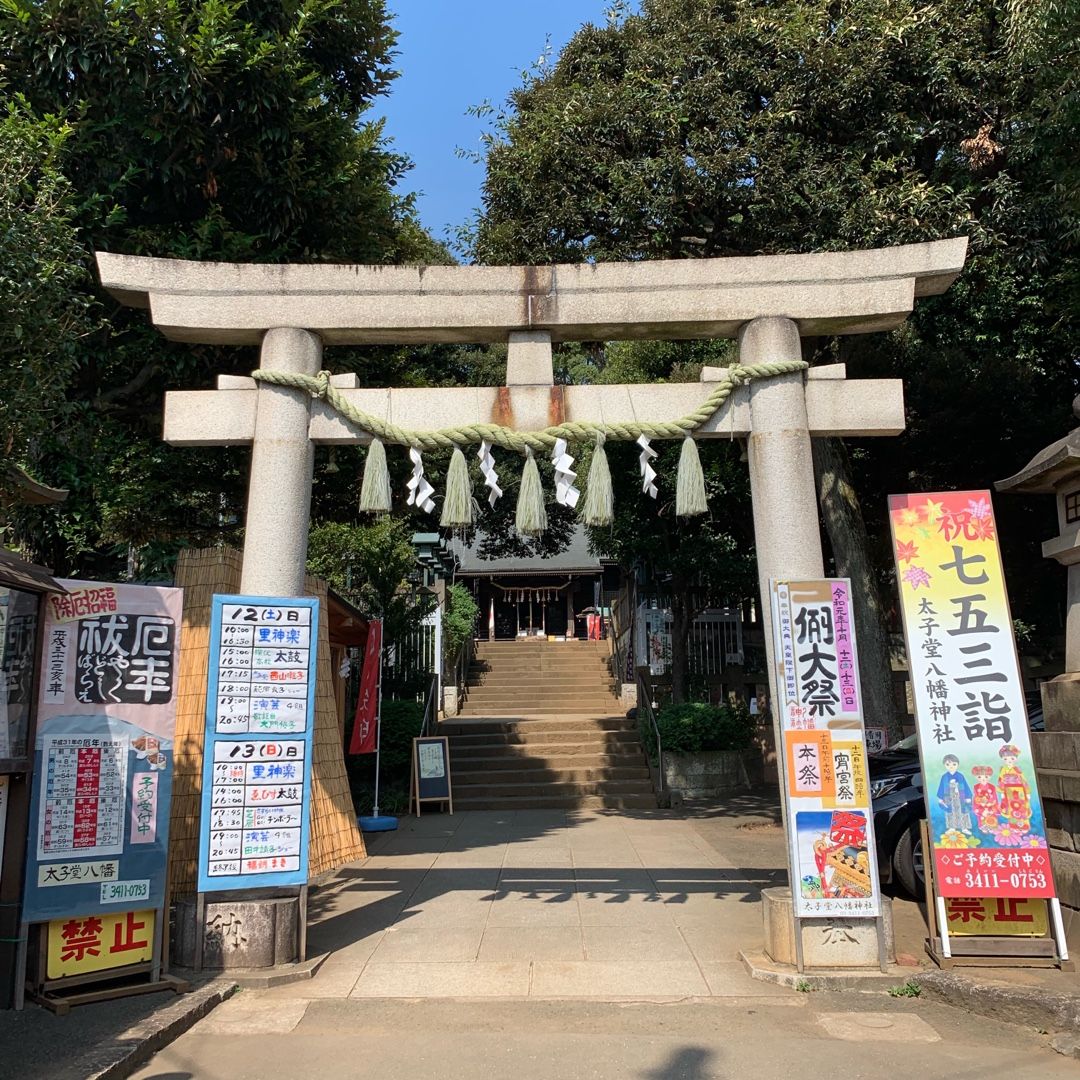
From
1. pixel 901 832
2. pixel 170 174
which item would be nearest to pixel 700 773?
pixel 901 832

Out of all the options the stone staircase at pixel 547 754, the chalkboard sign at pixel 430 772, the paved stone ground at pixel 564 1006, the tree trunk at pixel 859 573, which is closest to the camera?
the paved stone ground at pixel 564 1006

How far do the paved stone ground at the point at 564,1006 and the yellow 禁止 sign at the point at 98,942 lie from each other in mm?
701

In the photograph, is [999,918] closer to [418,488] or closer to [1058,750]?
[1058,750]

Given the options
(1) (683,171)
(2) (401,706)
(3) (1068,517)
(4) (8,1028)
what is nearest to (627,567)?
(2) (401,706)

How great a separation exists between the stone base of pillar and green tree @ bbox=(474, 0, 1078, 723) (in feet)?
28.2

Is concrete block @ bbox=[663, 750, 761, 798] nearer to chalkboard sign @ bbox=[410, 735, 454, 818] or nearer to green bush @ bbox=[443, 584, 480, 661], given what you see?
chalkboard sign @ bbox=[410, 735, 454, 818]

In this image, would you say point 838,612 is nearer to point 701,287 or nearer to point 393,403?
point 701,287

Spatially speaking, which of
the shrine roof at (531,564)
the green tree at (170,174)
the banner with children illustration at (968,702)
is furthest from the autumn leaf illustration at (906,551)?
the shrine roof at (531,564)

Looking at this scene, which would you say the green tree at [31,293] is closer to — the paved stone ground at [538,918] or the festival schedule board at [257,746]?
the festival schedule board at [257,746]

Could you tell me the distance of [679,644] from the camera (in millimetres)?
15727

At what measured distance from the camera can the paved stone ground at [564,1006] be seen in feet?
14.7

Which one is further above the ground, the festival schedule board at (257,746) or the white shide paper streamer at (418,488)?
the white shide paper streamer at (418,488)

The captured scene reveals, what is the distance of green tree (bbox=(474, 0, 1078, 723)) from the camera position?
10852 mm

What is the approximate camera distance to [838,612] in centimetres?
599
